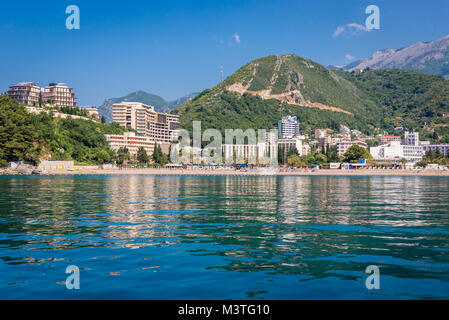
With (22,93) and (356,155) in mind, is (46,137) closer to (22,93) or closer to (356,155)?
(22,93)

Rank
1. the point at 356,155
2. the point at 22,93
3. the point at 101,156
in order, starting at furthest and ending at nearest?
the point at 22,93 → the point at 356,155 → the point at 101,156

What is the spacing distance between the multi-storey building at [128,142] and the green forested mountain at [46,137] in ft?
14.1

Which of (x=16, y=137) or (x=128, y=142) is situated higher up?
(x=128, y=142)

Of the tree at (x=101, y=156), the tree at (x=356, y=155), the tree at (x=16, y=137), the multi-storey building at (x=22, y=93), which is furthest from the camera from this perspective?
the multi-storey building at (x=22, y=93)

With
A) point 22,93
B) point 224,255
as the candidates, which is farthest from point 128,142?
point 224,255

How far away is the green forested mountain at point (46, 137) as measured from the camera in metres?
108

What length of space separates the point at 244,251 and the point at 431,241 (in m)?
7.77

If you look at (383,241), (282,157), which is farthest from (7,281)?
(282,157)

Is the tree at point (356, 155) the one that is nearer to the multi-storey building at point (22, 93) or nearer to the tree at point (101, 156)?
the tree at point (101, 156)

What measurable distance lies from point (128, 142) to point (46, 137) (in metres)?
49.5

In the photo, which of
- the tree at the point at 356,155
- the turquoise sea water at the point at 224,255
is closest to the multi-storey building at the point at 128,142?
the tree at the point at 356,155

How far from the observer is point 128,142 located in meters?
174

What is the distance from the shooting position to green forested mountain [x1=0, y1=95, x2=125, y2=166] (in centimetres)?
10769
